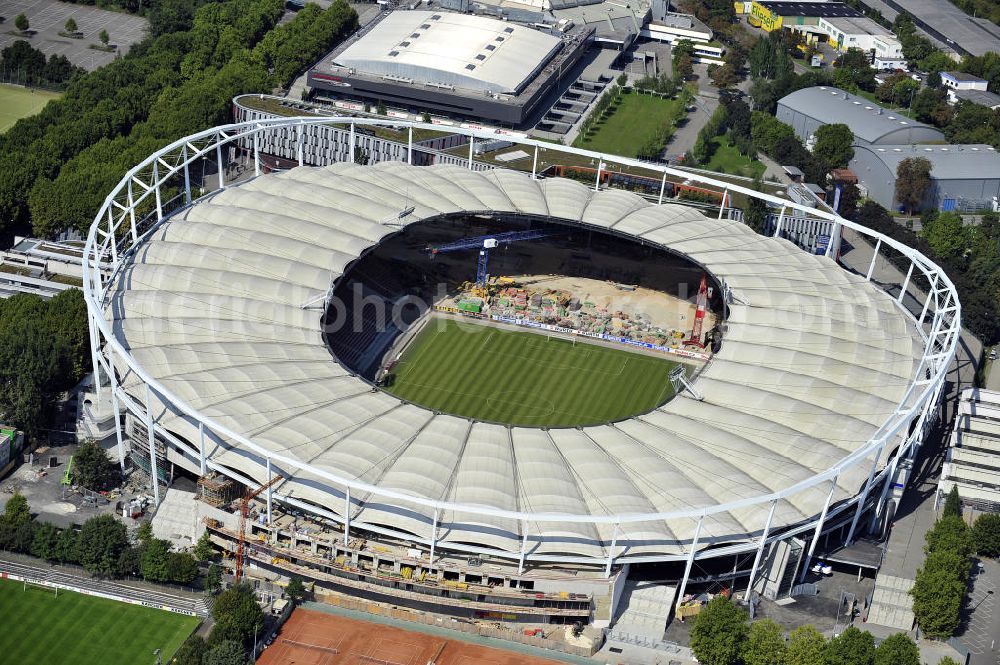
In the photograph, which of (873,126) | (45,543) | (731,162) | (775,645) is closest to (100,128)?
(45,543)

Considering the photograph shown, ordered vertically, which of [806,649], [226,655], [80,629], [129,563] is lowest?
[80,629]

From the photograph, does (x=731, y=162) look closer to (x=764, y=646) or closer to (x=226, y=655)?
(x=764, y=646)

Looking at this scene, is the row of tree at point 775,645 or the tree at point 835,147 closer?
the row of tree at point 775,645

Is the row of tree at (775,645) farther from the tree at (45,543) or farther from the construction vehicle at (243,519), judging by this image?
the tree at (45,543)


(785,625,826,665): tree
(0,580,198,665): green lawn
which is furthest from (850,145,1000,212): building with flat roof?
(0,580,198,665): green lawn

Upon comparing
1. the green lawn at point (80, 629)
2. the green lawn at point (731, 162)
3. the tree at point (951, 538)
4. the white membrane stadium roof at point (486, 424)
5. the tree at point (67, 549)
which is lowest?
the green lawn at point (80, 629)

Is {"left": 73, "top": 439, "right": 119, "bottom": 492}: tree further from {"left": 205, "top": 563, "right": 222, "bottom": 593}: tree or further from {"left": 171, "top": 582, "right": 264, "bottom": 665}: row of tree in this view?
{"left": 171, "top": 582, "right": 264, "bottom": 665}: row of tree

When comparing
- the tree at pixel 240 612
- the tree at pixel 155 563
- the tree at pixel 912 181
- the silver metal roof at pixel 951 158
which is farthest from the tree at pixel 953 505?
the silver metal roof at pixel 951 158
